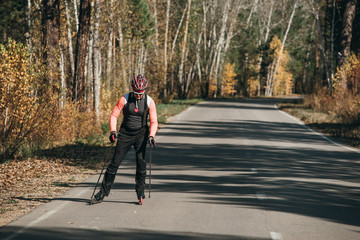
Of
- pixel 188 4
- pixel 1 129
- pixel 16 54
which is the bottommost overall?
pixel 1 129

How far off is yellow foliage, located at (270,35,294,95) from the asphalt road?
66.2m

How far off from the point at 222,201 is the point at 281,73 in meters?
84.3

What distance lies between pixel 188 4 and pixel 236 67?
123 ft

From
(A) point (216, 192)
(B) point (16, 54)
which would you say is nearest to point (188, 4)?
(B) point (16, 54)

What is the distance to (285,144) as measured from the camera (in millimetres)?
17797

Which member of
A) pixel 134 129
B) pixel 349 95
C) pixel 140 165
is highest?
pixel 349 95

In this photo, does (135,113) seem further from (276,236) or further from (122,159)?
(276,236)

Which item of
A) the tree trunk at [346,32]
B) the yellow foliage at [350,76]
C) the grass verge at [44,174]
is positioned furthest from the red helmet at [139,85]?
the tree trunk at [346,32]

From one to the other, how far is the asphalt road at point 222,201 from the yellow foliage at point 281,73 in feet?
217

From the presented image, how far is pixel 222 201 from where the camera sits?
8.63 metres

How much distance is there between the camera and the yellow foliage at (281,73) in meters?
80.5

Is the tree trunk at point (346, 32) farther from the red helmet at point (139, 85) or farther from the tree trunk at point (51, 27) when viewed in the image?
the red helmet at point (139, 85)

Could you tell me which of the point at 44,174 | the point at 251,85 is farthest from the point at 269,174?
the point at 251,85

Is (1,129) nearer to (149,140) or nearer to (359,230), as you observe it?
(149,140)
